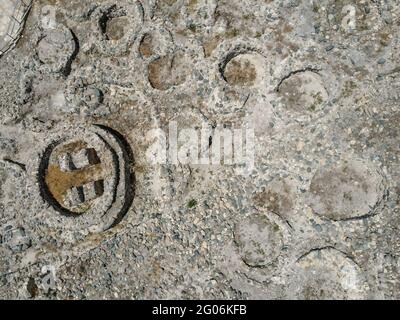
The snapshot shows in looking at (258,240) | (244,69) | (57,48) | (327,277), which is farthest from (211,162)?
(57,48)

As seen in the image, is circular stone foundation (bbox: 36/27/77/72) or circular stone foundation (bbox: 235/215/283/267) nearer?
circular stone foundation (bbox: 235/215/283/267)

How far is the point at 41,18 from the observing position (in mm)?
16984

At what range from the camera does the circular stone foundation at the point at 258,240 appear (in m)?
13.4

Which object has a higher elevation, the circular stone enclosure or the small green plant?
the circular stone enclosure

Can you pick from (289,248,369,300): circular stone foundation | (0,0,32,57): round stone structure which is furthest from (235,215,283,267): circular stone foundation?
(0,0,32,57): round stone structure

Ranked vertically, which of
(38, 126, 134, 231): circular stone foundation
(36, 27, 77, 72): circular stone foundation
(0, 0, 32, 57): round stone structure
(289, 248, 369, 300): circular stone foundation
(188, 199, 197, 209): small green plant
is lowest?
(289, 248, 369, 300): circular stone foundation

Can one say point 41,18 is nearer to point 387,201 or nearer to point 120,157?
point 120,157

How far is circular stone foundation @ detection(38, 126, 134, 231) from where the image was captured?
14.3m

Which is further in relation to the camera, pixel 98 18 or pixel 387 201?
pixel 98 18

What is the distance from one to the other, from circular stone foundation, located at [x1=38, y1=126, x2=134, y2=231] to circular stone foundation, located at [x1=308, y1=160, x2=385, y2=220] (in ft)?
18.8

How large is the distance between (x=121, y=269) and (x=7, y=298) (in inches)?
154

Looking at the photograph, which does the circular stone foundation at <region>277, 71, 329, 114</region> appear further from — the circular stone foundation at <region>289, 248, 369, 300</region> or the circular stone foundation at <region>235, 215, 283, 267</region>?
the circular stone foundation at <region>289, 248, 369, 300</region>

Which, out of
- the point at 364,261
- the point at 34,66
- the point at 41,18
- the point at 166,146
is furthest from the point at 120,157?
the point at 364,261

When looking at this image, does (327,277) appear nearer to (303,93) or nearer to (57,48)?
(303,93)
